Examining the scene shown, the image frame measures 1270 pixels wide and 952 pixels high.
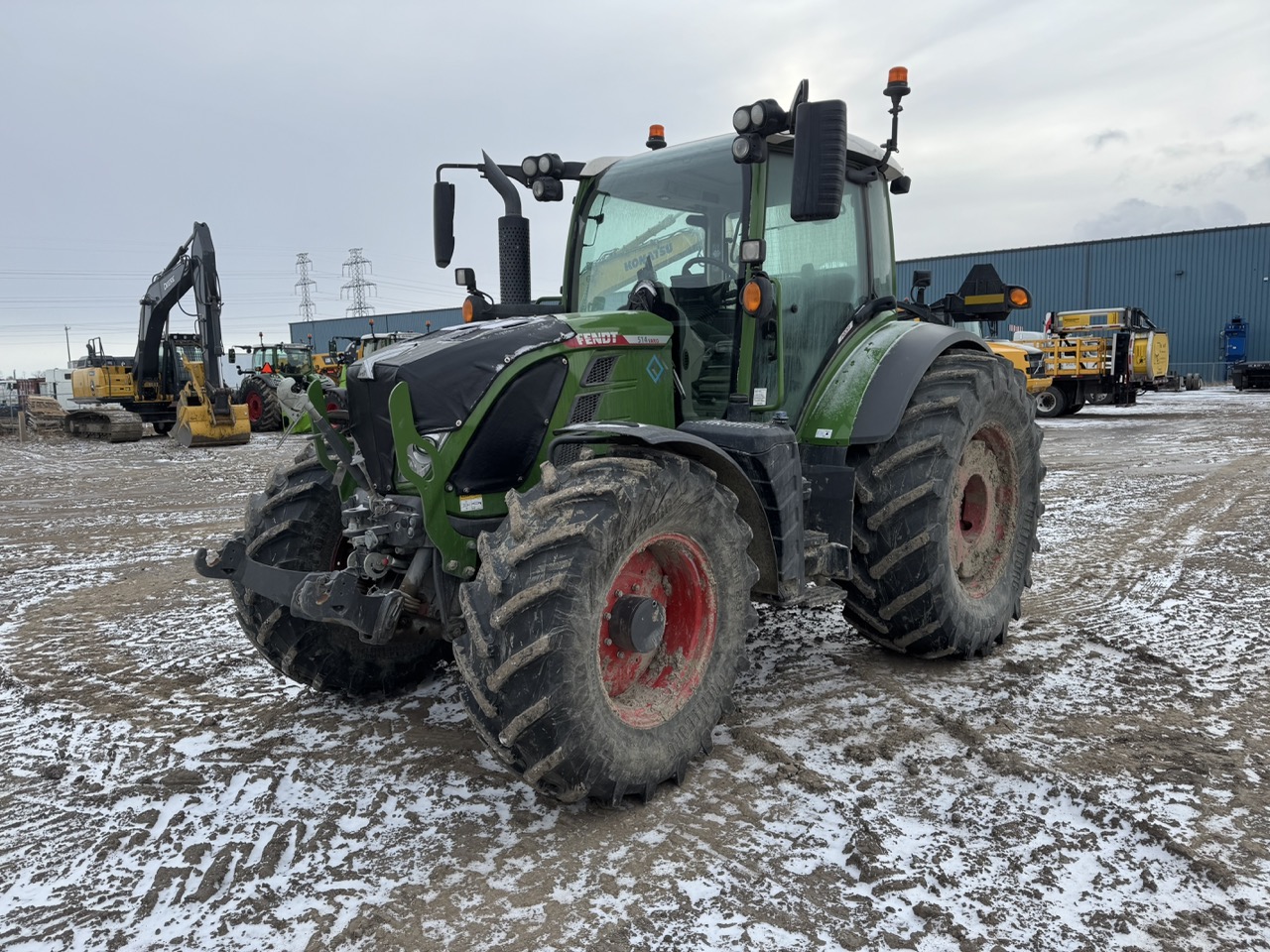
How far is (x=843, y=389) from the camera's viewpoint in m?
4.29

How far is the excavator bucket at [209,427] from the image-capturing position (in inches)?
707

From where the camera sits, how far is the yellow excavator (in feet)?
60.2

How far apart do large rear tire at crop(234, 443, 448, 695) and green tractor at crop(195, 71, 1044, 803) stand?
0.5 inches

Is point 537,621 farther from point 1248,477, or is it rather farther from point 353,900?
point 1248,477

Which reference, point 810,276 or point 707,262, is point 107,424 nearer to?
point 707,262

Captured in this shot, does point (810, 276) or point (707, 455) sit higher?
point (810, 276)

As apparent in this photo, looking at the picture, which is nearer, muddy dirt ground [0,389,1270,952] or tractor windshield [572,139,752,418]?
muddy dirt ground [0,389,1270,952]

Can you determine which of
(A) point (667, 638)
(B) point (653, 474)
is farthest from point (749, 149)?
(A) point (667, 638)

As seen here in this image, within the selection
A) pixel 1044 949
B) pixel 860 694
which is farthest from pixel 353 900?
pixel 860 694

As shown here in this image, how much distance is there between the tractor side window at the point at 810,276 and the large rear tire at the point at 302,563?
1928mm

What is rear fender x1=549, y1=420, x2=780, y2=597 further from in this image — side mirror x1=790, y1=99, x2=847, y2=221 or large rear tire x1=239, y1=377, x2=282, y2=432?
large rear tire x1=239, y1=377, x2=282, y2=432

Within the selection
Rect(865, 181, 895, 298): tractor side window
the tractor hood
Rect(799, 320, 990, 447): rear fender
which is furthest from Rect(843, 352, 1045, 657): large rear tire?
the tractor hood

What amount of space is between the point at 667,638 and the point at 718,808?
623 mm

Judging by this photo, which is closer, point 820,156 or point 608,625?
point 608,625
